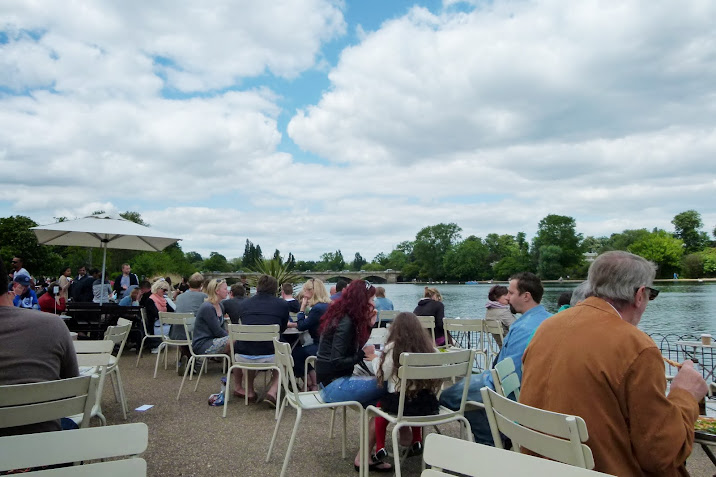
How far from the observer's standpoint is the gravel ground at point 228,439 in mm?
3723

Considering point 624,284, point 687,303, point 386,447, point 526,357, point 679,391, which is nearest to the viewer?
point 679,391

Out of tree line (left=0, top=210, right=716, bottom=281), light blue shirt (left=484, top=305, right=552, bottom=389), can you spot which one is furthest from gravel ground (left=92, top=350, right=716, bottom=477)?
tree line (left=0, top=210, right=716, bottom=281)

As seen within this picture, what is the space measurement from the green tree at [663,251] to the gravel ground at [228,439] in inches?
2708

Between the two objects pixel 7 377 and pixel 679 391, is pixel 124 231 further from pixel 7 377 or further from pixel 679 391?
pixel 679 391

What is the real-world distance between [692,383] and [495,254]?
280 ft

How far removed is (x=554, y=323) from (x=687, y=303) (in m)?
32.7

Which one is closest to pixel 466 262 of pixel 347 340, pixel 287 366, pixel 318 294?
pixel 318 294

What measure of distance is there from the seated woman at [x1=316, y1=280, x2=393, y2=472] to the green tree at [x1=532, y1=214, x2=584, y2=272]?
68828mm

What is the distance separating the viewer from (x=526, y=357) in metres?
2.18

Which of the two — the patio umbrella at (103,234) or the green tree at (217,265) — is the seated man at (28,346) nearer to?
the patio umbrella at (103,234)

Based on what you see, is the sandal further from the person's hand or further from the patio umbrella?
the patio umbrella

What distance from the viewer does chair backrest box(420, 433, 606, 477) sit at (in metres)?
1.30

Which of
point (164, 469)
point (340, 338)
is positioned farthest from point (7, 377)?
point (340, 338)

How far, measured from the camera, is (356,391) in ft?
11.6
